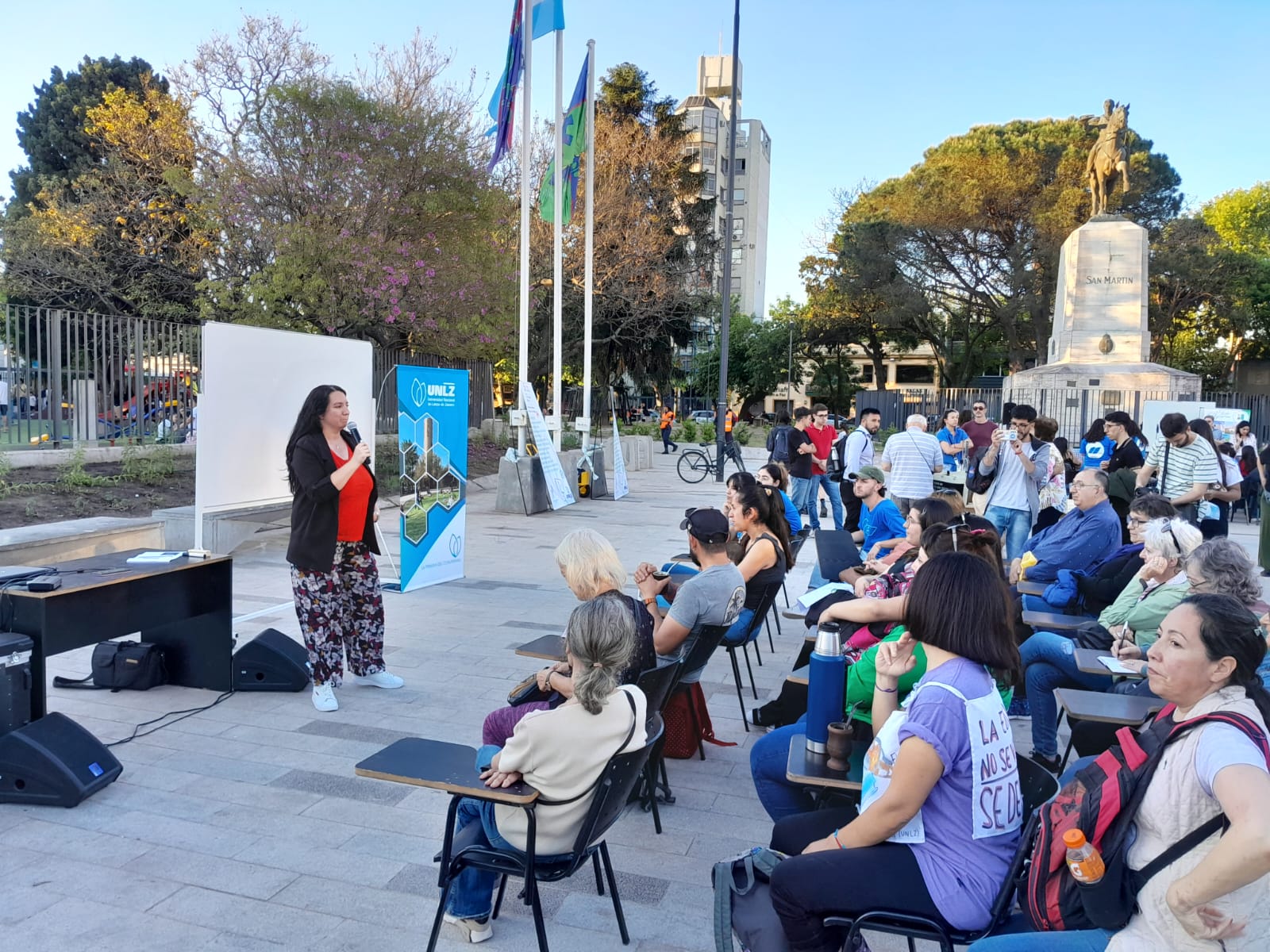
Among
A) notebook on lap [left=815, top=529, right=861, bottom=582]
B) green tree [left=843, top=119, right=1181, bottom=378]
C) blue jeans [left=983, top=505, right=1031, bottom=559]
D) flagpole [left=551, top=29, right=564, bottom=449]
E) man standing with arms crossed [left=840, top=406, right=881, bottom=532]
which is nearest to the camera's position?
A: notebook on lap [left=815, top=529, right=861, bottom=582]

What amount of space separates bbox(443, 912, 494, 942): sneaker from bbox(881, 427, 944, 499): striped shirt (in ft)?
22.3

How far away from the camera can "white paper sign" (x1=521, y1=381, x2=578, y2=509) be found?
13.3m

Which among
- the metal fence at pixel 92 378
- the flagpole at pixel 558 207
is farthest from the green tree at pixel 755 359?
the metal fence at pixel 92 378

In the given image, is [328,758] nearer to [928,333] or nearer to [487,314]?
[487,314]

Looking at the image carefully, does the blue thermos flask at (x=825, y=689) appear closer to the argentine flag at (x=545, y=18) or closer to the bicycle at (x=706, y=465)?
the argentine flag at (x=545, y=18)

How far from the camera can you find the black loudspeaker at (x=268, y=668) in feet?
18.0

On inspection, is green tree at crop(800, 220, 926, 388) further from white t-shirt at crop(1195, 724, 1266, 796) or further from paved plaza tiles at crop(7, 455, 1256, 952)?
white t-shirt at crop(1195, 724, 1266, 796)

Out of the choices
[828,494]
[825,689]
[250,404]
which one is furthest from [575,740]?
[828,494]

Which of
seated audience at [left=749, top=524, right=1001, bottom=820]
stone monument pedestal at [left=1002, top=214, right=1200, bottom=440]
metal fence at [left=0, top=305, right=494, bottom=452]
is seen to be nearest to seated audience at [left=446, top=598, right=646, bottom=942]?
Answer: seated audience at [left=749, top=524, right=1001, bottom=820]

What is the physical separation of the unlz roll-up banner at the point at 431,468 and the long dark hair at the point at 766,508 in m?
3.65

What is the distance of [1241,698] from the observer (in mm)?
2072

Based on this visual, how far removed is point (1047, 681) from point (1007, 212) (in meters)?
36.5

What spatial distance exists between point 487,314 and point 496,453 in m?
4.40

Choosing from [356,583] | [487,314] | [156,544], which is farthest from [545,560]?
[487,314]
